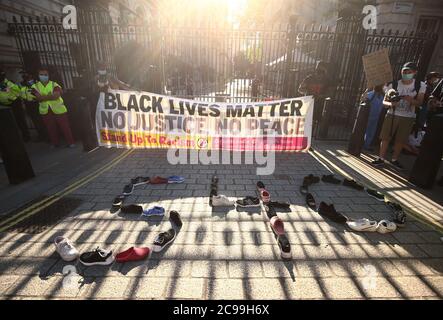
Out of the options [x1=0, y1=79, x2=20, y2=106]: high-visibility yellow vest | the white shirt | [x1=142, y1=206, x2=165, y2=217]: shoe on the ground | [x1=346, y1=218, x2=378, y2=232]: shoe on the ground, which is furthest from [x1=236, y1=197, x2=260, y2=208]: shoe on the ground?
[x1=0, y1=79, x2=20, y2=106]: high-visibility yellow vest

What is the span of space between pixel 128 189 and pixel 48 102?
4.74 metres

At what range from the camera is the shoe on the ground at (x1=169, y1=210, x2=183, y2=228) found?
3.93 meters

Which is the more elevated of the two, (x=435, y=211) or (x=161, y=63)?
(x=161, y=63)

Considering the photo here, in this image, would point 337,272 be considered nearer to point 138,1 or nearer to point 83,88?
point 83,88

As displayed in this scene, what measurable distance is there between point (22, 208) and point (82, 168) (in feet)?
6.28

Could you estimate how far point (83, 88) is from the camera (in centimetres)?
828

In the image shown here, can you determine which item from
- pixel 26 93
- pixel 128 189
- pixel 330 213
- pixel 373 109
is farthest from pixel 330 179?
pixel 26 93

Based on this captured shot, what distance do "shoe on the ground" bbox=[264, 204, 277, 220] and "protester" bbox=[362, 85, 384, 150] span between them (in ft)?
17.1

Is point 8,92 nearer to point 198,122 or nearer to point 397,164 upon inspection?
point 198,122

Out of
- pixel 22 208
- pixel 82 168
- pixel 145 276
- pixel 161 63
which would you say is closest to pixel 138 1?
pixel 161 63

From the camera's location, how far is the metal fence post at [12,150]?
511 cm

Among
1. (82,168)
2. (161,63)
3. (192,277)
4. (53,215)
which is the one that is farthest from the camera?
(161,63)

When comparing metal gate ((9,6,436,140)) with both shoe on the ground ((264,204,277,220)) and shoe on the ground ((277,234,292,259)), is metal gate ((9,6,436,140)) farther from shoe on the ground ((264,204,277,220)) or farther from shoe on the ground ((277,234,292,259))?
shoe on the ground ((277,234,292,259))

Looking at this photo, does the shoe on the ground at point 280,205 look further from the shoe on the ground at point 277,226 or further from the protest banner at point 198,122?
the protest banner at point 198,122
